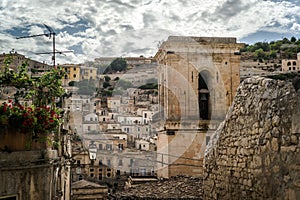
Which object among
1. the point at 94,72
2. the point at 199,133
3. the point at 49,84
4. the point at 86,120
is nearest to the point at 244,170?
the point at 49,84

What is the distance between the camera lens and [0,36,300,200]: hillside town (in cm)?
630

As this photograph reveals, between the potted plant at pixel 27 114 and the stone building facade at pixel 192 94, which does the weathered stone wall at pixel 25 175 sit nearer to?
the potted plant at pixel 27 114

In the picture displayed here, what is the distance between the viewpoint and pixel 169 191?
13.1m

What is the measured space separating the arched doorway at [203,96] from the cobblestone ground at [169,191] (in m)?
6.20

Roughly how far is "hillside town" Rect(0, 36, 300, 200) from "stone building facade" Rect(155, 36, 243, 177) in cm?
5

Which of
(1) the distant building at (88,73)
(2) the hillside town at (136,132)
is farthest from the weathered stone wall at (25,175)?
(1) the distant building at (88,73)

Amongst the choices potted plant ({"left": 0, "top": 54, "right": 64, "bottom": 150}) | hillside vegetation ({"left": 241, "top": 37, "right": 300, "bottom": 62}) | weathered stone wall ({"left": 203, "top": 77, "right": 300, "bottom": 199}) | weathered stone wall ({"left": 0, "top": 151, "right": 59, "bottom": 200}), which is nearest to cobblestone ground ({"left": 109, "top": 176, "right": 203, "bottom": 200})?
weathered stone wall ({"left": 203, "top": 77, "right": 300, "bottom": 199})

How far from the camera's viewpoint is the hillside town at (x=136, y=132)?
6.30m

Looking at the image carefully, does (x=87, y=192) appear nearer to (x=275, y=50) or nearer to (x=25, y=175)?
(x=25, y=175)

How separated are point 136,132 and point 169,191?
40618 mm

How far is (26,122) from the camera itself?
242 inches

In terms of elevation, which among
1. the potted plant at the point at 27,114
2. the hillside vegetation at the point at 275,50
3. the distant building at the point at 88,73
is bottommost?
the potted plant at the point at 27,114

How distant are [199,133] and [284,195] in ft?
47.9

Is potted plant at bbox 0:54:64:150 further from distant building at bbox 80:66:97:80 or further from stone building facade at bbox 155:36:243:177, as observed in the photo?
distant building at bbox 80:66:97:80
